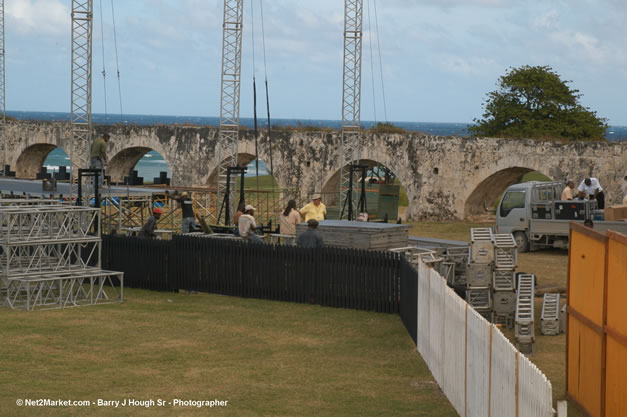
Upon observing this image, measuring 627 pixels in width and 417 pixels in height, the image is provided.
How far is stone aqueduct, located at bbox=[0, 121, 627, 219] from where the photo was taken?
29.4 m

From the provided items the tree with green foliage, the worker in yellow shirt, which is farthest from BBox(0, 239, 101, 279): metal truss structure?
the tree with green foliage

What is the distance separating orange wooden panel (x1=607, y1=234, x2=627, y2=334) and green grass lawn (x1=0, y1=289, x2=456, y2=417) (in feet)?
6.61

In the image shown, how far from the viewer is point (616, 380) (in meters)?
8.46

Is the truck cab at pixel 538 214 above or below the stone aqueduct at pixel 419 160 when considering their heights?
below

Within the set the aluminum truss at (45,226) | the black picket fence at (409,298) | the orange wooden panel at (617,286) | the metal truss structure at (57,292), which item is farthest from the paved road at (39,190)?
the orange wooden panel at (617,286)

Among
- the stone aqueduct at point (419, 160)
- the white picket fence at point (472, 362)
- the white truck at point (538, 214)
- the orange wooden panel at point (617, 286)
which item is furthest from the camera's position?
the stone aqueduct at point (419, 160)

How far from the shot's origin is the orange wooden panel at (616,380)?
8258mm

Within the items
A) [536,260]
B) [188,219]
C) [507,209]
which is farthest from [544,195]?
[188,219]

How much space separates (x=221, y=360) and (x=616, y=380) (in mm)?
5508

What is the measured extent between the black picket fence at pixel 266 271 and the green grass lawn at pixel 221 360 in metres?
0.30

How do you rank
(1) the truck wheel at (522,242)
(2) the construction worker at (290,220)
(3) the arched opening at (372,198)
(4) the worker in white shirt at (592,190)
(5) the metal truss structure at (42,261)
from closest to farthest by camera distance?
(5) the metal truss structure at (42,261)
(2) the construction worker at (290,220)
(1) the truck wheel at (522,242)
(4) the worker in white shirt at (592,190)
(3) the arched opening at (372,198)

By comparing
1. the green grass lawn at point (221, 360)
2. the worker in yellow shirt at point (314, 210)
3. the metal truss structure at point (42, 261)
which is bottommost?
the green grass lawn at point (221, 360)

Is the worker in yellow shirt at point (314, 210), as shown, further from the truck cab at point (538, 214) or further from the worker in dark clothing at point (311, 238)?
the truck cab at point (538, 214)

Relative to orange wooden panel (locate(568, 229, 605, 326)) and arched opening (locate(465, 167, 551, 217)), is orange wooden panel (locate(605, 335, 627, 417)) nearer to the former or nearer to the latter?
orange wooden panel (locate(568, 229, 605, 326))
